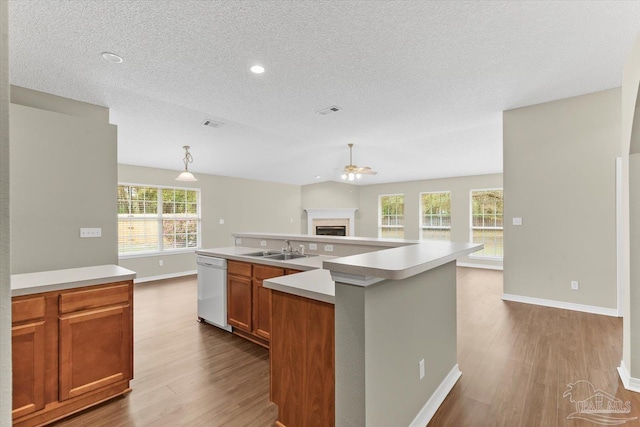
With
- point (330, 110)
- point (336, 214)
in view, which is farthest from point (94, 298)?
point (336, 214)

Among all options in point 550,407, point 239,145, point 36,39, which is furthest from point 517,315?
point 36,39

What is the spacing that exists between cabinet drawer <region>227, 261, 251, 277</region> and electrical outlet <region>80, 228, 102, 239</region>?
1.46 m

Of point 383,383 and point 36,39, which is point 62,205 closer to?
point 36,39

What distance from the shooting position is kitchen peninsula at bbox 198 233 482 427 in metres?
1.40

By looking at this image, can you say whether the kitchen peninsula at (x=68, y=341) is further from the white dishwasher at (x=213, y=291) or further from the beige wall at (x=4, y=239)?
the beige wall at (x=4, y=239)

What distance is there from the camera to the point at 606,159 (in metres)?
3.80

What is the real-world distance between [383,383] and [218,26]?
2.69m

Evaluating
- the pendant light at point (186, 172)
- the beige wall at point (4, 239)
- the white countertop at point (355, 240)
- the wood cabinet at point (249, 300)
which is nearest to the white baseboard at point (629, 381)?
the white countertop at point (355, 240)

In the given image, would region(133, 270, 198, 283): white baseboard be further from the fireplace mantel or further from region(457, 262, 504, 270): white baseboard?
region(457, 262, 504, 270): white baseboard

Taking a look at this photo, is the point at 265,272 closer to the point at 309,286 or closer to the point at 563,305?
the point at 309,286

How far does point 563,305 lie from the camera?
4.08 meters

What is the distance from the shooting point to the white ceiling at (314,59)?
7.22ft

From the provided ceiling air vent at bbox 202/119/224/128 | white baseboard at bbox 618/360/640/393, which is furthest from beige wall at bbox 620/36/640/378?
ceiling air vent at bbox 202/119/224/128

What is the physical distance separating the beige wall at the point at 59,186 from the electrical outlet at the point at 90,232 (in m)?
0.04
